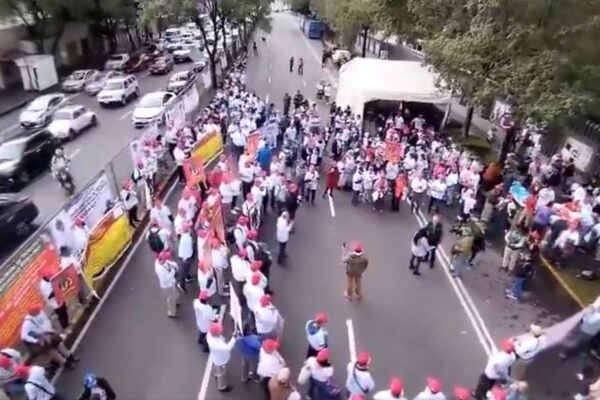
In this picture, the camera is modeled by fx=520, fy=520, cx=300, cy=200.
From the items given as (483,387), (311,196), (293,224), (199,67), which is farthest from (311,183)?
(199,67)

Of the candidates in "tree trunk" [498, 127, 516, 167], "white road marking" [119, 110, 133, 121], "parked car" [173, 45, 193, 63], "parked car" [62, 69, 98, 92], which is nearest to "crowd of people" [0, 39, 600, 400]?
"tree trunk" [498, 127, 516, 167]

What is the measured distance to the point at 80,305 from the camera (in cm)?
998

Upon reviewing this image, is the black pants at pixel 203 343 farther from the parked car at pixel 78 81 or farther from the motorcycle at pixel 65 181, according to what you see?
the parked car at pixel 78 81

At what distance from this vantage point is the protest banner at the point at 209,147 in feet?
53.6

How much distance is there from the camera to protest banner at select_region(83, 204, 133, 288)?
10.3 metres

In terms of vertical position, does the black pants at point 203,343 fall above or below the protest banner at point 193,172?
below

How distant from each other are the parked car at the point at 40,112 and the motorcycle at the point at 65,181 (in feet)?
31.6

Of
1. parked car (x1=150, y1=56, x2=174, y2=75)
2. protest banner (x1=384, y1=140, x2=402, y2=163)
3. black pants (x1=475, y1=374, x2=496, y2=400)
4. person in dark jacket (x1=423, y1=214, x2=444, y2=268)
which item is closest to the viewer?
black pants (x1=475, y1=374, x2=496, y2=400)

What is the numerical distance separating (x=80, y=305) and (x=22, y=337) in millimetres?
2029

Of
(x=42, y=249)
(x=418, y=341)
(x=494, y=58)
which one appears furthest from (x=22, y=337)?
(x=494, y=58)

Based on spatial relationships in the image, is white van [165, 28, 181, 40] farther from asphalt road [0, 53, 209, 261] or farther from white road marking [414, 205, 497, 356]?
white road marking [414, 205, 497, 356]

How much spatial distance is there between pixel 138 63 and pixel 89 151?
2176cm

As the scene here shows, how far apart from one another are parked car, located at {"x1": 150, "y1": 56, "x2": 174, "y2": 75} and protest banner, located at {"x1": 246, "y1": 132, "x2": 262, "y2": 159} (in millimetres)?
26270

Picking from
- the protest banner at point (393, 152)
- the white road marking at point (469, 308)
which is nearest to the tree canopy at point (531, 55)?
the protest banner at point (393, 152)
